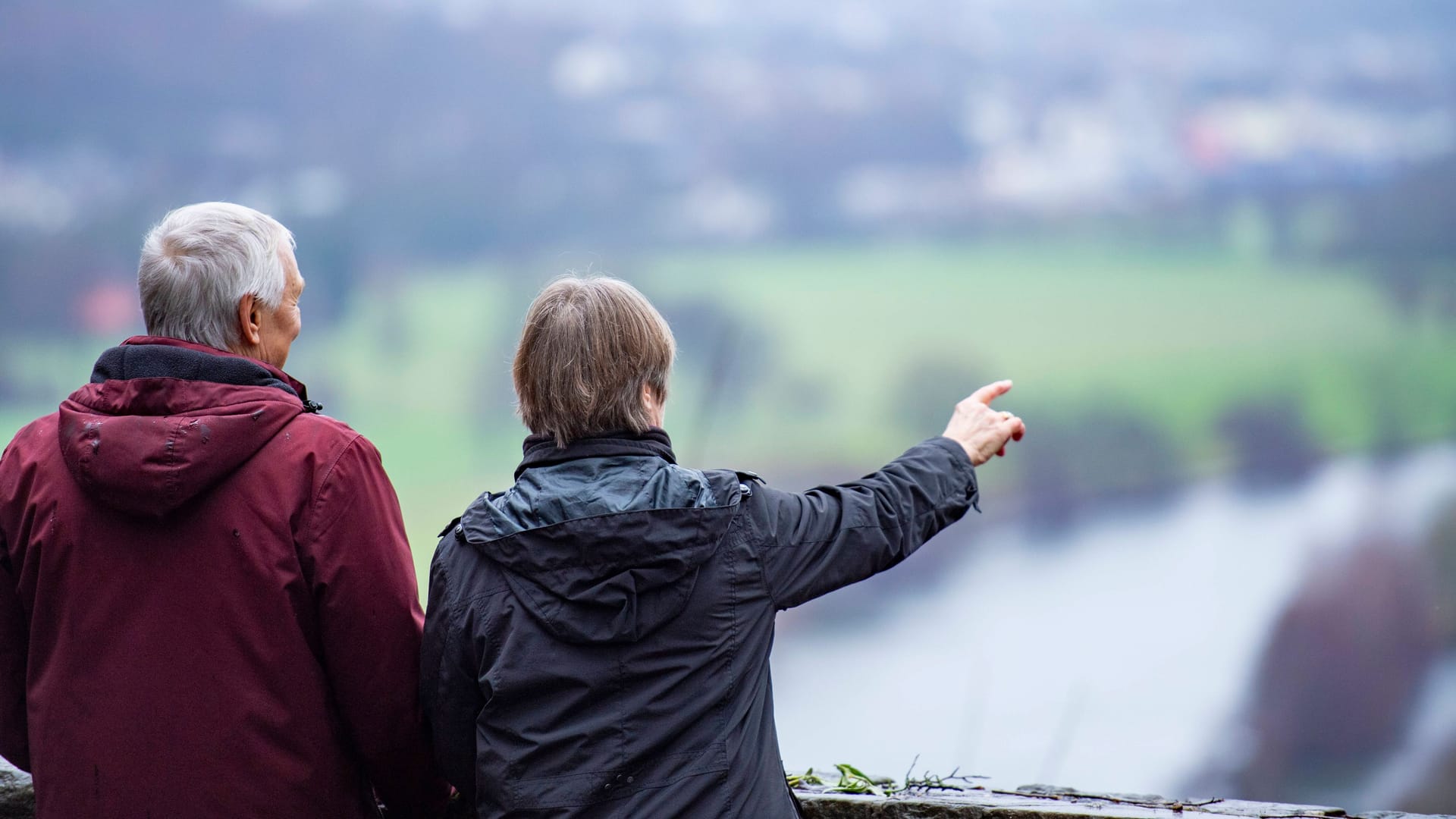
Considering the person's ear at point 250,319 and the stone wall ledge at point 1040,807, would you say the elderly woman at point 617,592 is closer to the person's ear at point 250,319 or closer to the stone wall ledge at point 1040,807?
the person's ear at point 250,319

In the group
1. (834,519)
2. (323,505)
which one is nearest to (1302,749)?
(834,519)

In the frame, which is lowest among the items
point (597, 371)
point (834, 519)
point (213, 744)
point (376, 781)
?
point (376, 781)

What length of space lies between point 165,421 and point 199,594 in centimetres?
19

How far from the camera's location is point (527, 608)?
1.12 metres

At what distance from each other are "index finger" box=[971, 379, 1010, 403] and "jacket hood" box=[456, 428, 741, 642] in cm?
43

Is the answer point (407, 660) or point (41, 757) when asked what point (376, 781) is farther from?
point (41, 757)

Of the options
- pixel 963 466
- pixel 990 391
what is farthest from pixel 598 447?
pixel 990 391

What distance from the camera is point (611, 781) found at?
112 cm

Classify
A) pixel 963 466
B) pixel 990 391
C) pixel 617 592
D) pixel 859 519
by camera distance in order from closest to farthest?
pixel 617 592 → pixel 859 519 → pixel 963 466 → pixel 990 391

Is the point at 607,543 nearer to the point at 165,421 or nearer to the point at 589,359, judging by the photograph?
the point at 589,359

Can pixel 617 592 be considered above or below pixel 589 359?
below

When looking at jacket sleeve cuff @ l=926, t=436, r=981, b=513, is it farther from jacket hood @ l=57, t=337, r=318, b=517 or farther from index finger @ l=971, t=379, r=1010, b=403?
jacket hood @ l=57, t=337, r=318, b=517

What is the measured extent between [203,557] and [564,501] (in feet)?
1.31

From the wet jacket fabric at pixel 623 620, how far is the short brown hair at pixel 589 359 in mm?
28
